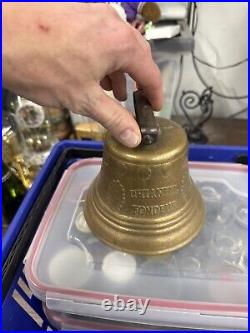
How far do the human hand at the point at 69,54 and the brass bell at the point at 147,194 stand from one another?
0.05 metres

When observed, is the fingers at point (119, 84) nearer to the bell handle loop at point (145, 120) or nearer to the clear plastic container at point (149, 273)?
the bell handle loop at point (145, 120)

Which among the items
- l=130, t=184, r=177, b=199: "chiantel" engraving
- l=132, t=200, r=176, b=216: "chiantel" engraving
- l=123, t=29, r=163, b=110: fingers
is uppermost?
l=123, t=29, r=163, b=110: fingers

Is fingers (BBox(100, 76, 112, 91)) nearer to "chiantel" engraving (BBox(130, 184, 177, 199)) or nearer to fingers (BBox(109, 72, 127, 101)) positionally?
fingers (BBox(109, 72, 127, 101))

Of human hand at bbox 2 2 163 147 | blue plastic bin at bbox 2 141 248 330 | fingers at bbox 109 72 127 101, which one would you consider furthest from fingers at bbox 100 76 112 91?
blue plastic bin at bbox 2 141 248 330

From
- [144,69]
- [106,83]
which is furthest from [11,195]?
[144,69]

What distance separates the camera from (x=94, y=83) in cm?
35

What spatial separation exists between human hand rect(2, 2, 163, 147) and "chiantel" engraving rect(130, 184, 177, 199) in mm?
89

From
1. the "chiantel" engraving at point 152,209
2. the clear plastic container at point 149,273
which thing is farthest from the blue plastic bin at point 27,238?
the "chiantel" engraving at point 152,209

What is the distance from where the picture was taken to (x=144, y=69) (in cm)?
39

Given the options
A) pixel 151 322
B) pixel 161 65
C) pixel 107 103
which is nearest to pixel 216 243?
pixel 151 322

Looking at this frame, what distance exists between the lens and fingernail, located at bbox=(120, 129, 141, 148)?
1.28 feet

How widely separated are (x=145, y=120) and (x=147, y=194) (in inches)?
3.7

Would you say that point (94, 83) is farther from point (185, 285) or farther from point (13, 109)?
point (13, 109)

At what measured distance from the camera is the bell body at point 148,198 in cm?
42
